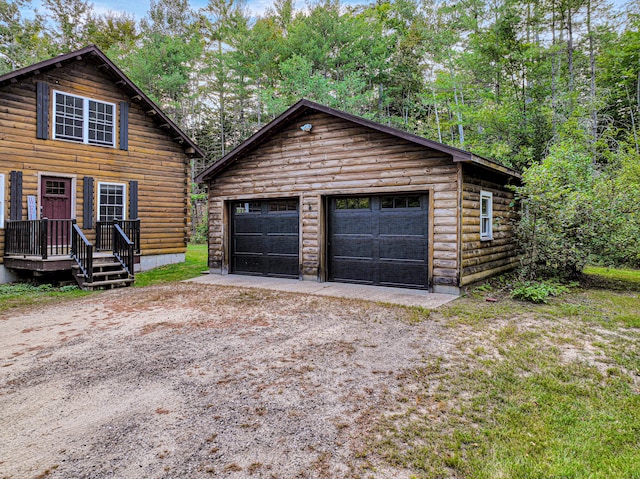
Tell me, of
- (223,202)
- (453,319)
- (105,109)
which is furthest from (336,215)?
(105,109)

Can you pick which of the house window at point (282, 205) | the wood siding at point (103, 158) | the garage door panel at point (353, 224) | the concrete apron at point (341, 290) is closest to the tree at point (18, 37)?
the wood siding at point (103, 158)

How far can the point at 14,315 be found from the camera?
6.39 metres

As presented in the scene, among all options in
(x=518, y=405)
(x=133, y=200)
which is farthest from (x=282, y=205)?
(x=518, y=405)

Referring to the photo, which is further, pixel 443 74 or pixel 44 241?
pixel 443 74

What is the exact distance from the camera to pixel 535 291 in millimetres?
7203

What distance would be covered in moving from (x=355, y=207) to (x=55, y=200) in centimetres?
844

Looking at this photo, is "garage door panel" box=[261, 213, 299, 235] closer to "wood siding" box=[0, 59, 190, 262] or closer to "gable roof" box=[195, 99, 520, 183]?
"gable roof" box=[195, 99, 520, 183]

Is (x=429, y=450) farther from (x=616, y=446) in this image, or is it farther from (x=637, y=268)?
(x=637, y=268)

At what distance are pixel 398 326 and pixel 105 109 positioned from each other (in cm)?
1130

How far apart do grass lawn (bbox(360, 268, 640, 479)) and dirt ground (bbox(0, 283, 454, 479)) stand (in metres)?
0.25

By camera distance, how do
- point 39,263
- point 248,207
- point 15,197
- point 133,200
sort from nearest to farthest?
point 39,263 < point 15,197 < point 248,207 < point 133,200

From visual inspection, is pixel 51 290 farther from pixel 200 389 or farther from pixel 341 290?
pixel 200 389

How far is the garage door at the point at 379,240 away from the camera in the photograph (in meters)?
8.33

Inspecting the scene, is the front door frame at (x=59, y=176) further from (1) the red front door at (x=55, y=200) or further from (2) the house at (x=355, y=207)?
(2) the house at (x=355, y=207)
